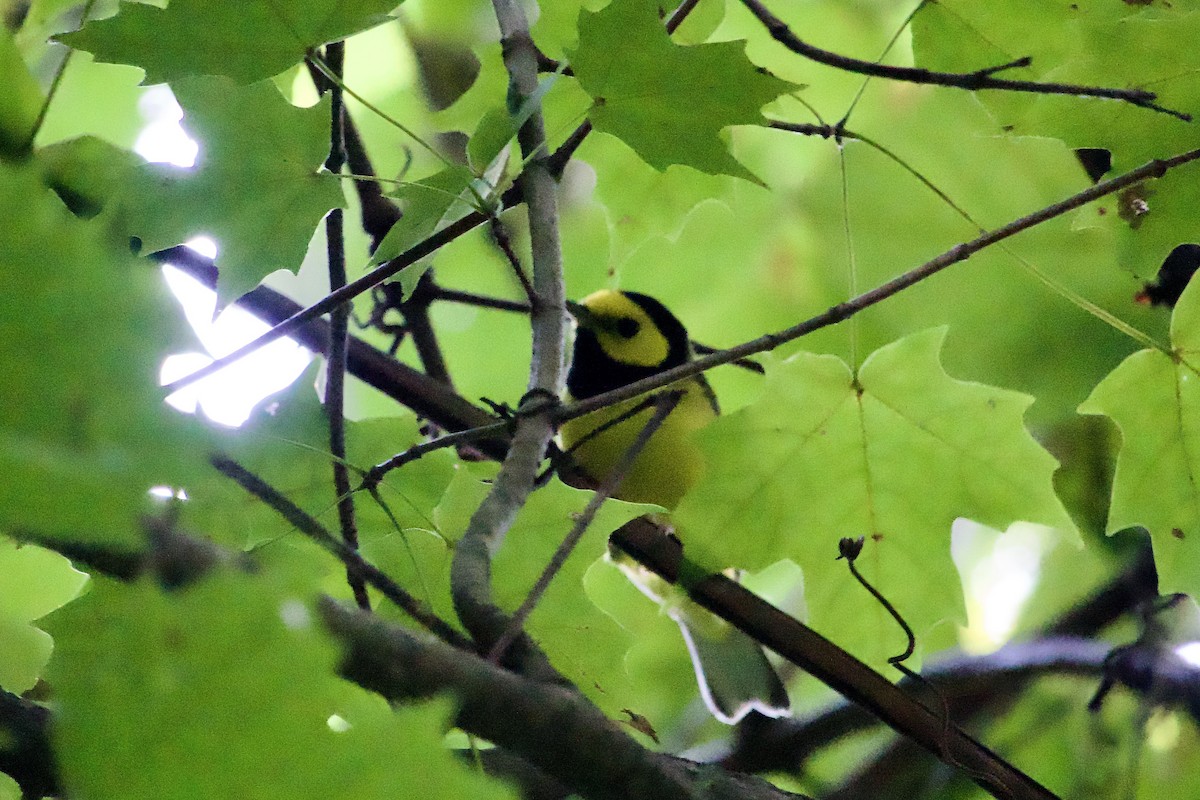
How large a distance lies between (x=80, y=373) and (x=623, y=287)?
1.81 m

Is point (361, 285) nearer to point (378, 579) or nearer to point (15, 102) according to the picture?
point (15, 102)

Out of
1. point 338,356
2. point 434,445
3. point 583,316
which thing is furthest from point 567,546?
point 583,316

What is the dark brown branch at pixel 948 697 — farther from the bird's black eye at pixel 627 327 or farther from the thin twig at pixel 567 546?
the thin twig at pixel 567 546

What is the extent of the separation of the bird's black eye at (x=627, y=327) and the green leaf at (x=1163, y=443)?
1.16m

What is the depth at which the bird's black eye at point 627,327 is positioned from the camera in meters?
2.21

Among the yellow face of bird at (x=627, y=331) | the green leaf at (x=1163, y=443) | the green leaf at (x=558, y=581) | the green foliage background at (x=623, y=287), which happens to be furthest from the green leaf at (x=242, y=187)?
the yellow face of bird at (x=627, y=331)

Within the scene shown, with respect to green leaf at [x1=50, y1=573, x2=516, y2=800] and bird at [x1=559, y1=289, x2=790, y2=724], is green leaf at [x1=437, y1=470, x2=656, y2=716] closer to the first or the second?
bird at [x1=559, y1=289, x2=790, y2=724]

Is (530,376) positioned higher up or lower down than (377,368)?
higher up

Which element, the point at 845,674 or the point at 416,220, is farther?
the point at 845,674

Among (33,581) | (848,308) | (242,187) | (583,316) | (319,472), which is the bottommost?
(33,581)

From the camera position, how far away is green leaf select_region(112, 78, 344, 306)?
898mm

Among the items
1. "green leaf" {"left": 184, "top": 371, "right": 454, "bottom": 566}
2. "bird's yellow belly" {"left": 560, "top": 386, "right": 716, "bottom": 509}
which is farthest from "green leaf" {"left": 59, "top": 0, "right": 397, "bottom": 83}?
"bird's yellow belly" {"left": 560, "top": 386, "right": 716, "bottom": 509}

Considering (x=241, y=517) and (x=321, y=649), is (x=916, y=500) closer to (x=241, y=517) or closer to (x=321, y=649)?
(x=241, y=517)

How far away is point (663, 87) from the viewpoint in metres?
0.88
